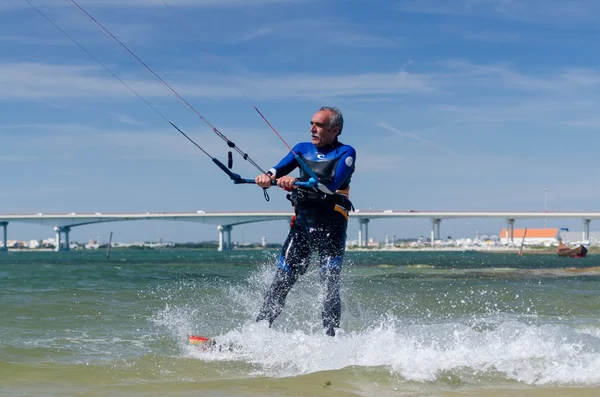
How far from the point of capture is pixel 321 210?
7180 mm

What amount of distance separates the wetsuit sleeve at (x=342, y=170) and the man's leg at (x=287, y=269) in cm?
63

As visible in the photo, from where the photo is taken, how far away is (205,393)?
230 inches

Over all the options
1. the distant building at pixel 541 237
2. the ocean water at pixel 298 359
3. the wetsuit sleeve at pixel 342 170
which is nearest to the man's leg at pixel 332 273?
the ocean water at pixel 298 359

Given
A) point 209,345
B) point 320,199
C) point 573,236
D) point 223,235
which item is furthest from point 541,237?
point 320,199

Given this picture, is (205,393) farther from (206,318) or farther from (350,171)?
(206,318)

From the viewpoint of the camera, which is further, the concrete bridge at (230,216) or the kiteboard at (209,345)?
the concrete bridge at (230,216)

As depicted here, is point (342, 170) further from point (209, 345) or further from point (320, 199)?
point (209, 345)

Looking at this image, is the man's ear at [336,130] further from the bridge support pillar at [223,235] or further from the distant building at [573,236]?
the distant building at [573,236]

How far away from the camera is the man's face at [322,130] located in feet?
23.5

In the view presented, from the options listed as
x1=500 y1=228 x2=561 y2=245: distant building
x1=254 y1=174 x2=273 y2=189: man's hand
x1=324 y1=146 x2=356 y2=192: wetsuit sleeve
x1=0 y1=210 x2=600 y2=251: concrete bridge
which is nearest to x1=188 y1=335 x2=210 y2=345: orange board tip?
x1=254 y1=174 x2=273 y2=189: man's hand

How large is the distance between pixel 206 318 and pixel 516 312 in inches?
208

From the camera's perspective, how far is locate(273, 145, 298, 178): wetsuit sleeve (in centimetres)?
729

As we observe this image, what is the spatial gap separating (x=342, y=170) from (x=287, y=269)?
115 cm

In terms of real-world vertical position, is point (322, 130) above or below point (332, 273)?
above
